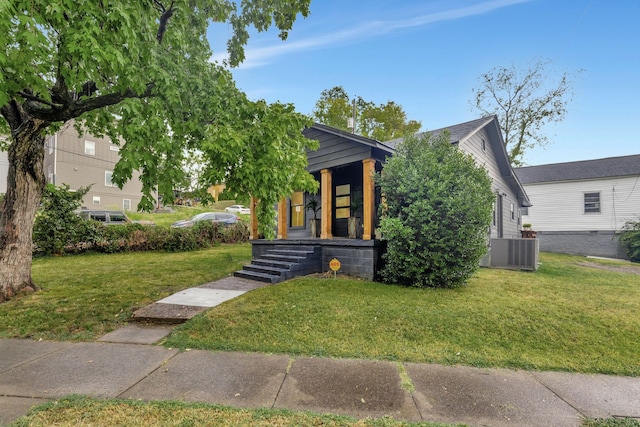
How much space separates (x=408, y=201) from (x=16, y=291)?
820cm

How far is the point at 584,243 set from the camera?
17.9 m

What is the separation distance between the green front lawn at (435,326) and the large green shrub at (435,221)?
532 mm

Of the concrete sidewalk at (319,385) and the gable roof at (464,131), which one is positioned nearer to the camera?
the concrete sidewalk at (319,385)

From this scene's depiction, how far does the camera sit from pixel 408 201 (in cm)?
670

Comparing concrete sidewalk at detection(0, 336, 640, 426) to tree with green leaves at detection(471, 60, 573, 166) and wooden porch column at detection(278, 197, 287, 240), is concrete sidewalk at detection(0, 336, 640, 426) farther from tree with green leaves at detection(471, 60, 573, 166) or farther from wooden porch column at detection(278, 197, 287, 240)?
tree with green leaves at detection(471, 60, 573, 166)

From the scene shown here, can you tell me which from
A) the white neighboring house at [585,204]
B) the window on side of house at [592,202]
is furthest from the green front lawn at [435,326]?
the window on side of house at [592,202]

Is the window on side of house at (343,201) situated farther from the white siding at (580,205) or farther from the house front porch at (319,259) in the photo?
the white siding at (580,205)

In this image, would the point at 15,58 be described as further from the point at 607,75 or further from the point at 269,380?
the point at 607,75

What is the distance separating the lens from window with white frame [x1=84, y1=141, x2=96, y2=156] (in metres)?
25.3

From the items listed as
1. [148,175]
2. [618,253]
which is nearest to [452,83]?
[618,253]

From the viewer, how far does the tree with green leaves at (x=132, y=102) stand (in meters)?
3.26

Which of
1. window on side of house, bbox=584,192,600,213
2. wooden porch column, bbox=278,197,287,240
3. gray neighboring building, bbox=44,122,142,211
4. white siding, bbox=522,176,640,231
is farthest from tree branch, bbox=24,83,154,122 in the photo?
window on side of house, bbox=584,192,600,213

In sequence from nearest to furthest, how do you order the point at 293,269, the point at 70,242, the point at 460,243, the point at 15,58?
1. the point at 15,58
2. the point at 460,243
3. the point at 293,269
4. the point at 70,242

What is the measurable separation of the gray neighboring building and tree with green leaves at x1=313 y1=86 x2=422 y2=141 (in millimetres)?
17042
